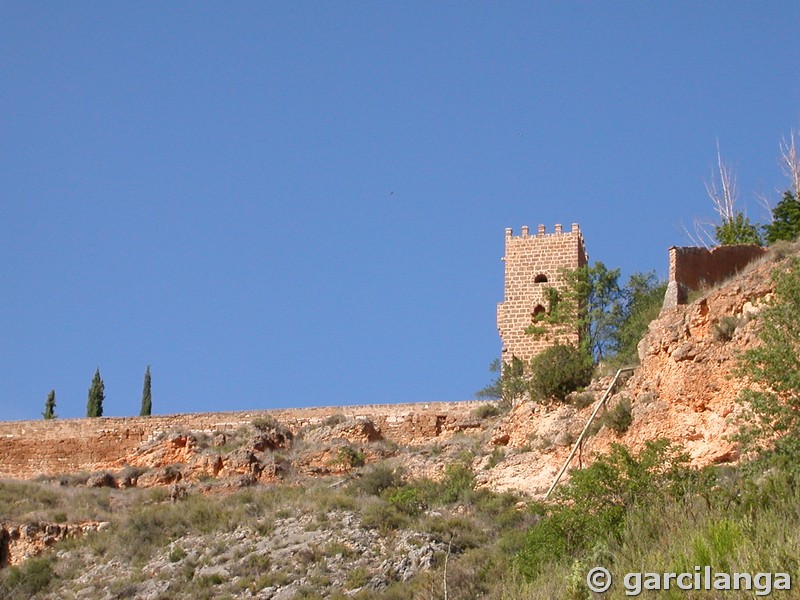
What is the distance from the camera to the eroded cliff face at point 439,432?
2547 centimetres

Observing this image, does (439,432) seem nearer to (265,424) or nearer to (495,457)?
(265,424)

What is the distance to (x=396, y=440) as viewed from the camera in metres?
33.9

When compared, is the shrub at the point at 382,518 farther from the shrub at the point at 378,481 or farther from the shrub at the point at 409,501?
the shrub at the point at 378,481

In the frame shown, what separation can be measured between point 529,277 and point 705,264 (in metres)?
9.33

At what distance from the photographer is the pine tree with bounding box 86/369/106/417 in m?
44.2

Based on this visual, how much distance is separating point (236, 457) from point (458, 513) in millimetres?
7141

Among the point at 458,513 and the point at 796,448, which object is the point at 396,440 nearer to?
the point at 458,513

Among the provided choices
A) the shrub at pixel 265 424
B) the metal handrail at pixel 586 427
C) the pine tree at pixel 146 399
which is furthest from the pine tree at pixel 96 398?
the metal handrail at pixel 586 427

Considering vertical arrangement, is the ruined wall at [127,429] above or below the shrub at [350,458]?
above

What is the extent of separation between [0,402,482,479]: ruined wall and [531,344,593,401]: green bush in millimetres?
3467

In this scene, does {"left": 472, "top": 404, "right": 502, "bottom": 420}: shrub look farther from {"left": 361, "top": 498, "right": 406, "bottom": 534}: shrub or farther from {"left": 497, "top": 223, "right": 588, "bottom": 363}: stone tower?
{"left": 361, "top": 498, "right": 406, "bottom": 534}: shrub

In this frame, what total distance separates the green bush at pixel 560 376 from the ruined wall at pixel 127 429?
3.47 m

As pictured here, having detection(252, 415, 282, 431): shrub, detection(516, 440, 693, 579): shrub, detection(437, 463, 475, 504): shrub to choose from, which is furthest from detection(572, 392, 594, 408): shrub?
detection(252, 415, 282, 431): shrub

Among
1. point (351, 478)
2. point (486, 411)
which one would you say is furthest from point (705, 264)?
point (351, 478)
